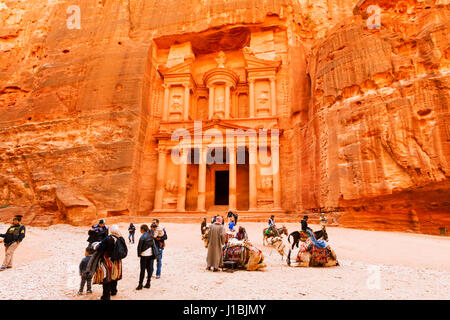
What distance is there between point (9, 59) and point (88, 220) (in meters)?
22.5

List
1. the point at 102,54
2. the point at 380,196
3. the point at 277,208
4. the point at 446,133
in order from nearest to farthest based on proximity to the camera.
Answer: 1. the point at 446,133
2. the point at 380,196
3. the point at 277,208
4. the point at 102,54

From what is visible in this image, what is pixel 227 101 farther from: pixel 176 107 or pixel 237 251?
pixel 237 251

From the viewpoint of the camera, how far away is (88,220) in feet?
62.0

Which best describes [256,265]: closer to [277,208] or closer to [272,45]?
[277,208]

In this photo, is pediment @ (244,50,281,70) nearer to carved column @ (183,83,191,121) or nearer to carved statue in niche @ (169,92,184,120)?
carved column @ (183,83,191,121)

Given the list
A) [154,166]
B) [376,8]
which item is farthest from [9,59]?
[376,8]

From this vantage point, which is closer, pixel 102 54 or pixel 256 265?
pixel 256 265

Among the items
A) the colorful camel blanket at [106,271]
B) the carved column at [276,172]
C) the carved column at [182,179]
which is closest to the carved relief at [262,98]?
the carved column at [276,172]

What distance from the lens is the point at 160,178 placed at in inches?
936

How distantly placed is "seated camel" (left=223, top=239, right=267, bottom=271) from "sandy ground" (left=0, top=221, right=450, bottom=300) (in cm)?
25

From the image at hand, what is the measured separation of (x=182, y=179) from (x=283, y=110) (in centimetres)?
1082

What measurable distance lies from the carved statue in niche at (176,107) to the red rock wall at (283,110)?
1.47m

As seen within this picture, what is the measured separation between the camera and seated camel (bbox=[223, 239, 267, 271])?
688 cm

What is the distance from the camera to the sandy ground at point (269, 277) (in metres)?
4.85
